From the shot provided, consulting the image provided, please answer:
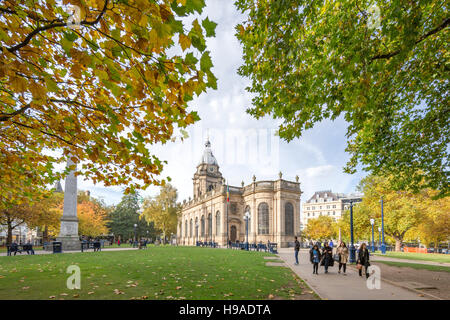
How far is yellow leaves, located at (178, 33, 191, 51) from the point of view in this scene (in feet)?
9.98

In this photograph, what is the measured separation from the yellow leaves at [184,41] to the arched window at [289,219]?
43182 millimetres

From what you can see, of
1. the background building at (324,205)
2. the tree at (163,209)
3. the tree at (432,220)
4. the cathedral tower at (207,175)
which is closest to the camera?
the tree at (432,220)

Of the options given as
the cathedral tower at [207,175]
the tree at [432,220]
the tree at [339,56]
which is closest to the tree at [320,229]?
the cathedral tower at [207,175]

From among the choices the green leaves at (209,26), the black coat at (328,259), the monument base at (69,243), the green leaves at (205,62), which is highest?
the green leaves at (209,26)

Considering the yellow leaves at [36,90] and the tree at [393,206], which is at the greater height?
the yellow leaves at [36,90]

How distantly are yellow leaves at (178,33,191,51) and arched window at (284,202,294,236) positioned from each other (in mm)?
43182

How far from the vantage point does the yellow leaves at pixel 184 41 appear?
304cm

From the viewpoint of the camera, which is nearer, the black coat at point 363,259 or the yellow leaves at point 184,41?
the yellow leaves at point 184,41

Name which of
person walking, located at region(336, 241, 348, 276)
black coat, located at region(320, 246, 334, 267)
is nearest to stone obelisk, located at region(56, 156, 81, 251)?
black coat, located at region(320, 246, 334, 267)

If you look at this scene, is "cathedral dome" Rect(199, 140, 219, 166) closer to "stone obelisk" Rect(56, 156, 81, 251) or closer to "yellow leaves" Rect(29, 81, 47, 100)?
"stone obelisk" Rect(56, 156, 81, 251)

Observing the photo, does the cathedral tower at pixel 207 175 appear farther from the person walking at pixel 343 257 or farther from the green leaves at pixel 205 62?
the green leaves at pixel 205 62

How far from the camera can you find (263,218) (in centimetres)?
4500
